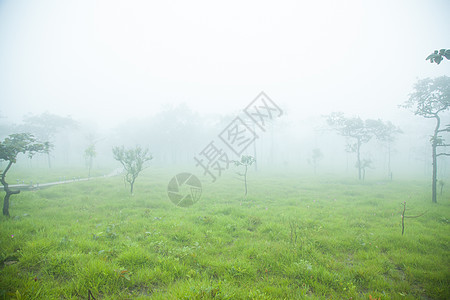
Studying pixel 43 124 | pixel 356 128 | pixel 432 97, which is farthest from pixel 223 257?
pixel 43 124

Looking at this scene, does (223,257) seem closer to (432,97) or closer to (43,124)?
(432,97)

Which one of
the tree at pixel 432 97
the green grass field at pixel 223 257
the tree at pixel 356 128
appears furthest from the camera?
the tree at pixel 356 128

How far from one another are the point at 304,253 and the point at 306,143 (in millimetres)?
85014

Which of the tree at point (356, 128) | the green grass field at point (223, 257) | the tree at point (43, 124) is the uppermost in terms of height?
the tree at point (43, 124)

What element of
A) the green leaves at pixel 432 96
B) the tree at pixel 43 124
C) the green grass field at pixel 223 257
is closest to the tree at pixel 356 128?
the green leaves at pixel 432 96

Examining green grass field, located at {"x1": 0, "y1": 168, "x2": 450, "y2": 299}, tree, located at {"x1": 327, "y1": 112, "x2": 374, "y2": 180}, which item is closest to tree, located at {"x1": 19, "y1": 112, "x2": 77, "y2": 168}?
green grass field, located at {"x1": 0, "y1": 168, "x2": 450, "y2": 299}

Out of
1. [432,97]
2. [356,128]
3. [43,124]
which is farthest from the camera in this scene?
[43,124]

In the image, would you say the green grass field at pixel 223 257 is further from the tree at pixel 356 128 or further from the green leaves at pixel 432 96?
the tree at pixel 356 128

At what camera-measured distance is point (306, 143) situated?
8425cm

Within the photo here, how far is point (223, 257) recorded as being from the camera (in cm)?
630

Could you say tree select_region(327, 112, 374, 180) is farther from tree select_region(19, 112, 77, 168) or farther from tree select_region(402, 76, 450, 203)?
tree select_region(19, 112, 77, 168)

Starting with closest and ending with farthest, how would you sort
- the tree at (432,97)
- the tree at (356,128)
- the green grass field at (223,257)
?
the green grass field at (223,257) < the tree at (432,97) < the tree at (356,128)

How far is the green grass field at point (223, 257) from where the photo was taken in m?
4.66

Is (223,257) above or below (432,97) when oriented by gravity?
below
